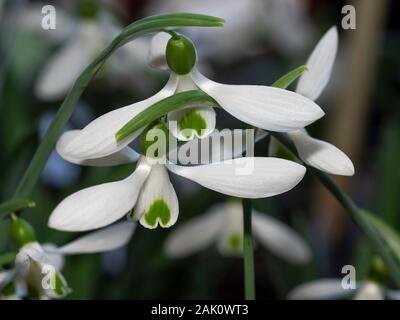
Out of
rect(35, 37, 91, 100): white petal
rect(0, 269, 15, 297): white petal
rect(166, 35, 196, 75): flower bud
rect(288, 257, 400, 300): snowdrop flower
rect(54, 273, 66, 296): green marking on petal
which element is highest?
rect(35, 37, 91, 100): white petal

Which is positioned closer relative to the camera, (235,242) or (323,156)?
(323,156)

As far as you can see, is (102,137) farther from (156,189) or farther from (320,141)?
(320,141)

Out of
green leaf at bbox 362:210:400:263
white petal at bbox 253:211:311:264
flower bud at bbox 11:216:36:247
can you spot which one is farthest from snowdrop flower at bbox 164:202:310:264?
flower bud at bbox 11:216:36:247

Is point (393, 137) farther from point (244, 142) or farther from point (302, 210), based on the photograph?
point (244, 142)

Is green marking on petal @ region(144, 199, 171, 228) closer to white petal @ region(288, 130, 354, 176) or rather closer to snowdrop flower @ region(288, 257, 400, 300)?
white petal @ region(288, 130, 354, 176)

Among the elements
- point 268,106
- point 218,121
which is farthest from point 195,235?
point 268,106

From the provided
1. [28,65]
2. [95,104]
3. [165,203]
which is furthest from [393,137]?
[28,65]
